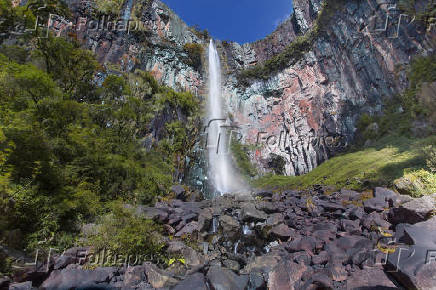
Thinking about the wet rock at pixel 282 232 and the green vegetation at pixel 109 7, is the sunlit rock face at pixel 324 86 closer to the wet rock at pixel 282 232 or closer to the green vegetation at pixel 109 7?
the green vegetation at pixel 109 7

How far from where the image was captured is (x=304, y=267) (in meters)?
4.88

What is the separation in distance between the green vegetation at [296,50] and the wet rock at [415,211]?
3781 centimetres

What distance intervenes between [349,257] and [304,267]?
3.57 feet

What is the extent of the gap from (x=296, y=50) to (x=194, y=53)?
18.2 meters

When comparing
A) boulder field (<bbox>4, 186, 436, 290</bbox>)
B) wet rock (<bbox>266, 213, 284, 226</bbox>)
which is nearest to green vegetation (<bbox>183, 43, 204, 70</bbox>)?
wet rock (<bbox>266, 213, 284, 226</bbox>)

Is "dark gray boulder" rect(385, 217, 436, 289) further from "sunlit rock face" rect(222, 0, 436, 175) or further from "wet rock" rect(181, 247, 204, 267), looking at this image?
"sunlit rock face" rect(222, 0, 436, 175)

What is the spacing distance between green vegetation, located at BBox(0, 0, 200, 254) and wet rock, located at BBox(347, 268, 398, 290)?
487 cm

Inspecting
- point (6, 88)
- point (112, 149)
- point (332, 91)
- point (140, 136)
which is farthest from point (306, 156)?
point (6, 88)

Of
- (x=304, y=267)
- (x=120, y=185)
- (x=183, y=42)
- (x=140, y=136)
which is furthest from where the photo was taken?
(x=183, y=42)

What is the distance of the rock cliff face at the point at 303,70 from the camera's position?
94.1 feet

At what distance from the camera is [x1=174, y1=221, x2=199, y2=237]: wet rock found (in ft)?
27.6

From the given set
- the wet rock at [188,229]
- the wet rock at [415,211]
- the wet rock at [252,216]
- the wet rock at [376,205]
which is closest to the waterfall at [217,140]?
the wet rock at [252,216]

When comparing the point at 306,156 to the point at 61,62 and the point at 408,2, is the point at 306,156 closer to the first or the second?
the point at 408,2

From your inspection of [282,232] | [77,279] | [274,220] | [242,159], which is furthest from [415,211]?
[242,159]
